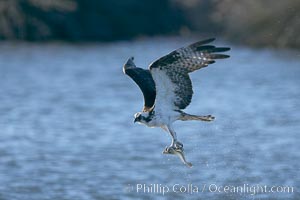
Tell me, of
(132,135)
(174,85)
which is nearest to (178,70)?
(174,85)

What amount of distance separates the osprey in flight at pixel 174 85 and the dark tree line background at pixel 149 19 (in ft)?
68.6

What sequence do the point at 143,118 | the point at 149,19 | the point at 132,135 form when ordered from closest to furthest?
the point at 143,118
the point at 132,135
the point at 149,19

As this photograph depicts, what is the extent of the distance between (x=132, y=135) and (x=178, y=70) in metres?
9.25

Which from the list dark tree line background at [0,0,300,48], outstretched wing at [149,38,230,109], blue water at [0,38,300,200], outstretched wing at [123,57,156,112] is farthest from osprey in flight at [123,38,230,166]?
dark tree line background at [0,0,300,48]

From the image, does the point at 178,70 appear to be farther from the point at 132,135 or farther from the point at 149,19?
the point at 149,19

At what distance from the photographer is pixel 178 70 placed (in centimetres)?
961

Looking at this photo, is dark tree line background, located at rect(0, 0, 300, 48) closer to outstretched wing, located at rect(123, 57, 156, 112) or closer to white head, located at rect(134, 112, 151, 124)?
outstretched wing, located at rect(123, 57, 156, 112)

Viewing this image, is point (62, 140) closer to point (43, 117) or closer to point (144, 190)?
point (43, 117)

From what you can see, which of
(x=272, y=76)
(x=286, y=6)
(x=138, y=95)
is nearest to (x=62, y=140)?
(x=138, y=95)

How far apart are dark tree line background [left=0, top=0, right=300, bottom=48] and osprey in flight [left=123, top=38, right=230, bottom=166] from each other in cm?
2090

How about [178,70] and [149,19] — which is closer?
[178,70]

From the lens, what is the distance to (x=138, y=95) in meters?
25.8

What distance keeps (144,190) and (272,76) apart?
1495 cm

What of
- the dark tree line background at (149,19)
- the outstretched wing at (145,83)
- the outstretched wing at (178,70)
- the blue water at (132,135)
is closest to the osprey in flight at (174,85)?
the outstretched wing at (178,70)
